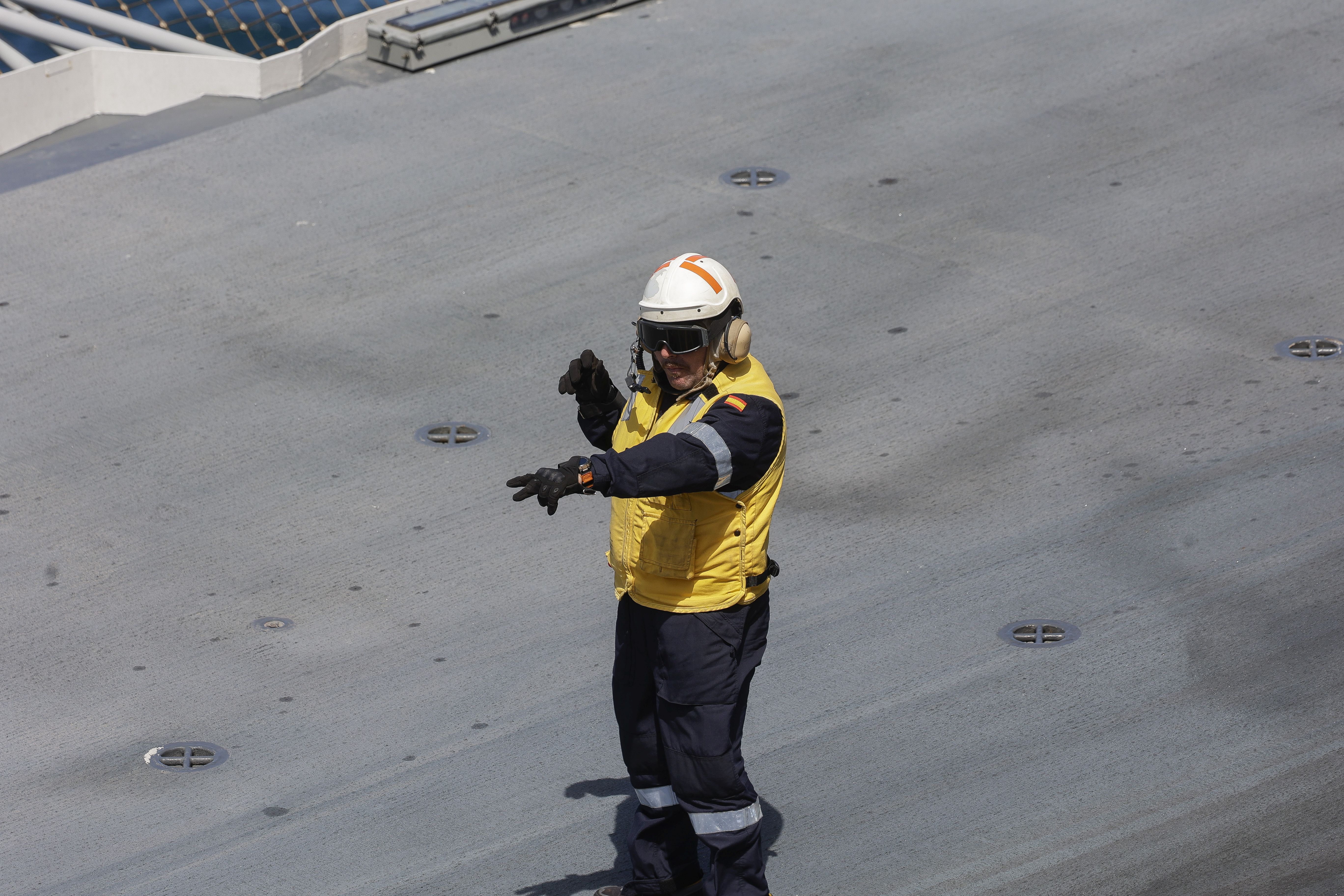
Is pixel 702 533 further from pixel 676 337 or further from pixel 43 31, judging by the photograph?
pixel 43 31

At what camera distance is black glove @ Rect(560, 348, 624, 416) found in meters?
5.44

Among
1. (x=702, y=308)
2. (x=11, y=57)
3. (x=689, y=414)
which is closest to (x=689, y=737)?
(x=689, y=414)

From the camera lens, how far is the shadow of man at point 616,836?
573cm

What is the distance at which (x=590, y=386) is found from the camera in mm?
5504

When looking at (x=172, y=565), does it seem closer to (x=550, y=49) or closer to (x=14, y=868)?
(x=14, y=868)

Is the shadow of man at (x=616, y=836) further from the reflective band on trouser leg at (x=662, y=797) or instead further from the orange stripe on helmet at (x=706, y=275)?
the orange stripe on helmet at (x=706, y=275)

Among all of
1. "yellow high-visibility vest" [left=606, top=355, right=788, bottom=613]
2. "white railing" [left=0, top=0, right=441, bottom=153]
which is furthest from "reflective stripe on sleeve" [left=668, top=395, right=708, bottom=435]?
"white railing" [left=0, top=0, right=441, bottom=153]

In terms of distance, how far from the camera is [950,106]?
11.7 meters

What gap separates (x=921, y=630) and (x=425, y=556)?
6.62 ft

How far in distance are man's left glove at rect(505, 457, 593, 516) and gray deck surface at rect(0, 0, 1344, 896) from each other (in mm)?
1546

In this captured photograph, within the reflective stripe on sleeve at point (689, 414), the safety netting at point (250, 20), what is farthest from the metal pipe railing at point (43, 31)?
the reflective stripe on sleeve at point (689, 414)

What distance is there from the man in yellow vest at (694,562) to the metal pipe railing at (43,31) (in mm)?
9396

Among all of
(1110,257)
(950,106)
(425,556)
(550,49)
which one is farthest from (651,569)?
(550,49)

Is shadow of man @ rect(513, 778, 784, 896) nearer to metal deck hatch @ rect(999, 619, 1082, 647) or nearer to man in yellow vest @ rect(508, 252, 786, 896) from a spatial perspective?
man in yellow vest @ rect(508, 252, 786, 896)
